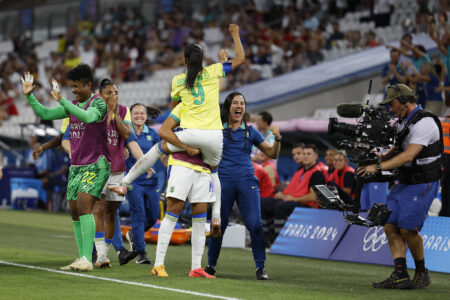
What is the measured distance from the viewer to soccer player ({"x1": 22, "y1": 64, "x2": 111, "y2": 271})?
27.6 feet

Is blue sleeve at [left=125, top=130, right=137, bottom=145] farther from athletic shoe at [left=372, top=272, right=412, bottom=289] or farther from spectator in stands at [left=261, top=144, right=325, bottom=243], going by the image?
spectator in stands at [left=261, top=144, right=325, bottom=243]

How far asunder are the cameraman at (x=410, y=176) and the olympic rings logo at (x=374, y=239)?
2888 mm

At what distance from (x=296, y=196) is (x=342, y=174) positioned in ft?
2.94

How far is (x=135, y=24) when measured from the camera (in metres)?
32.6

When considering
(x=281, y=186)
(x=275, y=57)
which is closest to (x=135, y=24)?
(x=275, y=57)

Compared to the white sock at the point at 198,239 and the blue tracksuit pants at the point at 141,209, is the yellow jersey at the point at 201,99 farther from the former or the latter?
the blue tracksuit pants at the point at 141,209

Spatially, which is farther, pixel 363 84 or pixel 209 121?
pixel 363 84

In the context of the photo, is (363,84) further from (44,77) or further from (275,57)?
(44,77)

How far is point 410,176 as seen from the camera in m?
8.28

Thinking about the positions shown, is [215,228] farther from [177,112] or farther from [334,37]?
[334,37]

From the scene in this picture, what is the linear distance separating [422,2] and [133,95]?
33.9 ft

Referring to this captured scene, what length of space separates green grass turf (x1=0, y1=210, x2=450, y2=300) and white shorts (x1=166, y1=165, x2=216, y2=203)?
0.83 metres

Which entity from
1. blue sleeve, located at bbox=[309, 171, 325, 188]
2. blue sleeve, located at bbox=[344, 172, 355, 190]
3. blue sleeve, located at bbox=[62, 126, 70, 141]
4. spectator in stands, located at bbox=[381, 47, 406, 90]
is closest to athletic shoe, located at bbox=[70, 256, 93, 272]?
blue sleeve, located at bbox=[62, 126, 70, 141]

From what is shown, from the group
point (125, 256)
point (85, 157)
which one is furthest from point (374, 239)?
point (85, 157)
